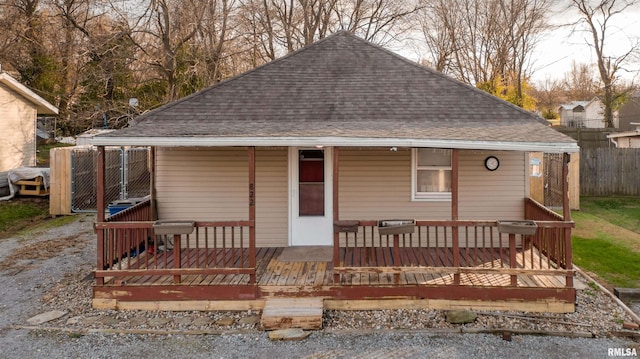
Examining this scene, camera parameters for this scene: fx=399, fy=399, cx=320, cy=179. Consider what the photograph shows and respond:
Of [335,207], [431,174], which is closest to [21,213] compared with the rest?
[335,207]

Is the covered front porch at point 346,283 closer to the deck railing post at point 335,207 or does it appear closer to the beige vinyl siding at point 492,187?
the deck railing post at point 335,207

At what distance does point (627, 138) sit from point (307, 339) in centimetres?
2081

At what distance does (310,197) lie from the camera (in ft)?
24.8

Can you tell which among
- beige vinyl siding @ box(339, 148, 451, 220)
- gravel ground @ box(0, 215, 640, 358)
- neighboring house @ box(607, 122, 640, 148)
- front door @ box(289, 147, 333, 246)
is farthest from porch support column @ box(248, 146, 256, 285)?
neighboring house @ box(607, 122, 640, 148)

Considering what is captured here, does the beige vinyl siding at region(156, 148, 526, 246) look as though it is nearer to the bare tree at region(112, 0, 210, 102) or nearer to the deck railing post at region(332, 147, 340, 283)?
the deck railing post at region(332, 147, 340, 283)

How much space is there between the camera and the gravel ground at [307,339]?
184 inches

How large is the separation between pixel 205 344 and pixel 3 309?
3332mm

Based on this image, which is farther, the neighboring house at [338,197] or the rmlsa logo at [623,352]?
the neighboring house at [338,197]

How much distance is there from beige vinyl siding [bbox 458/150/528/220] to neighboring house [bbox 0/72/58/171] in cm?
1554

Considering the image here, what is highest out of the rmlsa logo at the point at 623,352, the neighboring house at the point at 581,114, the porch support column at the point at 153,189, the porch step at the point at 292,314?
the neighboring house at the point at 581,114

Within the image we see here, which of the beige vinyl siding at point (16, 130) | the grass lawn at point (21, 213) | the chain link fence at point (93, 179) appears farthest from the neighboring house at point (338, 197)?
the beige vinyl siding at point (16, 130)

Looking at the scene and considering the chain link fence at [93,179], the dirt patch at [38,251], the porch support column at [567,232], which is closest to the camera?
the porch support column at [567,232]

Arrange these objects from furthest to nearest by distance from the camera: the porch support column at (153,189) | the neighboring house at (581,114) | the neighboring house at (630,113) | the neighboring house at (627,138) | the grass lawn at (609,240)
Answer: the neighboring house at (581,114)
the neighboring house at (630,113)
the neighboring house at (627,138)
the porch support column at (153,189)
the grass lawn at (609,240)

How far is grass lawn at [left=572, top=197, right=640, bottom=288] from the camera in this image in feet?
23.4
